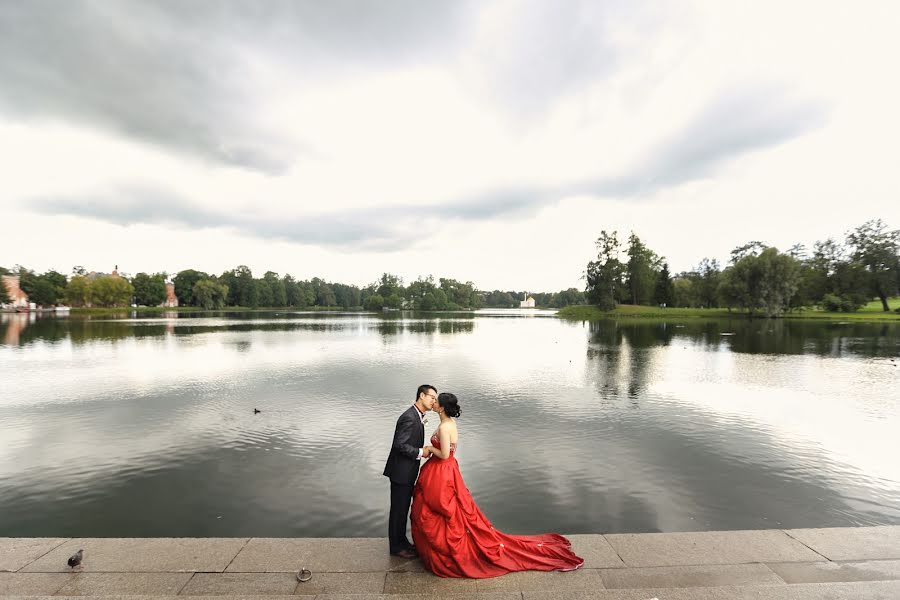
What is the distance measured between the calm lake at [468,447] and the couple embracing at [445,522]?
2413mm

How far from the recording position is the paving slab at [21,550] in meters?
5.55

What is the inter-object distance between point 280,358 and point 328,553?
26.6 m

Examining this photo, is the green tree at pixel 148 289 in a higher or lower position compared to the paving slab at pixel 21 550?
higher

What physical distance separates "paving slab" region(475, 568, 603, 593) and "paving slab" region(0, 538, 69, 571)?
5.69 m

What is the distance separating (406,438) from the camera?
5934 millimetres

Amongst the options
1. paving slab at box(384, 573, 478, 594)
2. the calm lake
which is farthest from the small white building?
paving slab at box(384, 573, 478, 594)

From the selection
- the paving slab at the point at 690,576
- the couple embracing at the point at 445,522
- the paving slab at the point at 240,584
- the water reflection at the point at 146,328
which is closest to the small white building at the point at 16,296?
the water reflection at the point at 146,328

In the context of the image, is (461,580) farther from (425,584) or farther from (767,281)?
(767,281)

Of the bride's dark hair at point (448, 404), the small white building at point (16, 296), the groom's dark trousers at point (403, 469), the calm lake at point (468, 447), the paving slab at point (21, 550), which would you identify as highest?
the small white building at point (16, 296)

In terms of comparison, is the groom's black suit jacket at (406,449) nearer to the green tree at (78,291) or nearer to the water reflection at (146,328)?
the water reflection at (146,328)

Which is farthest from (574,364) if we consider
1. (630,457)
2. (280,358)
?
(280,358)

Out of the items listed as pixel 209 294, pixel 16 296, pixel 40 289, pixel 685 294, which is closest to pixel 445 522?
pixel 685 294

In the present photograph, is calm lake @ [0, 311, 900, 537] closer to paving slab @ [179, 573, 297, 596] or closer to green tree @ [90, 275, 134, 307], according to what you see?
paving slab @ [179, 573, 297, 596]

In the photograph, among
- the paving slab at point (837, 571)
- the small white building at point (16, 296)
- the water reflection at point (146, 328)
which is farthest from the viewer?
the small white building at point (16, 296)
